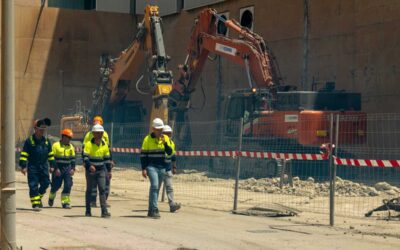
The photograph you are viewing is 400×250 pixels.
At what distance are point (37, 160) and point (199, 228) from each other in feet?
14.1

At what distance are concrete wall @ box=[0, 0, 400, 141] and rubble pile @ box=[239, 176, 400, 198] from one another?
7465mm

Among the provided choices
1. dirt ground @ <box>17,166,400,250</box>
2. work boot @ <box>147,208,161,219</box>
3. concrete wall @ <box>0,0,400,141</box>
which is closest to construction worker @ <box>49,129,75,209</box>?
dirt ground @ <box>17,166,400,250</box>

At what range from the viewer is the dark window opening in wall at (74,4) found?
1997 inches

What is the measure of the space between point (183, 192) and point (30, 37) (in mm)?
25770

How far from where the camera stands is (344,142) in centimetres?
2541

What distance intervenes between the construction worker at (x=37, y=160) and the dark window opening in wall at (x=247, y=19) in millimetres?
21842

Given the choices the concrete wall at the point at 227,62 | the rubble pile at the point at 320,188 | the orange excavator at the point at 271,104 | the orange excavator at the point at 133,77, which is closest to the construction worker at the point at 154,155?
the rubble pile at the point at 320,188

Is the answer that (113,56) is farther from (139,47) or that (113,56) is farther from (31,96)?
(139,47)

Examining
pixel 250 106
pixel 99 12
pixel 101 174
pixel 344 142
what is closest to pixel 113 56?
pixel 99 12

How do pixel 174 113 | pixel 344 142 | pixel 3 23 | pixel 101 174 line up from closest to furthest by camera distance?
pixel 3 23, pixel 101 174, pixel 344 142, pixel 174 113

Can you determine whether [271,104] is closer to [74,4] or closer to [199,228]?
[199,228]

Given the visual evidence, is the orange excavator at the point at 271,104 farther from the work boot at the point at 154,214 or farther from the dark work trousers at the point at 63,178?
the work boot at the point at 154,214

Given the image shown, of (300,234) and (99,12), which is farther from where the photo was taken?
(99,12)

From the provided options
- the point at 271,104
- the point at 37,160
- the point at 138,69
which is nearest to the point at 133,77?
the point at 138,69
